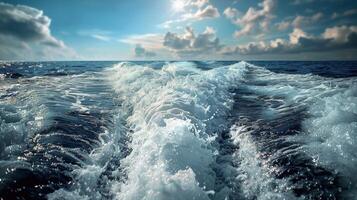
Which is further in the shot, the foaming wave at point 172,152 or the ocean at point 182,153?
the ocean at point 182,153

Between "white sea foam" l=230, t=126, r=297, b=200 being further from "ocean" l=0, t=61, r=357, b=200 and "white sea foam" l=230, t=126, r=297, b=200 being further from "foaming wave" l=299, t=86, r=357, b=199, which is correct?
"foaming wave" l=299, t=86, r=357, b=199

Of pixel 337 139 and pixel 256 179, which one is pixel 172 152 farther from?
pixel 337 139

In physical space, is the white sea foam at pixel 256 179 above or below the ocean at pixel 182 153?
below

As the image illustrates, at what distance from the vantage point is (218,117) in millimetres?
8570

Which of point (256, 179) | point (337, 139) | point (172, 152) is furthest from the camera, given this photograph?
point (337, 139)

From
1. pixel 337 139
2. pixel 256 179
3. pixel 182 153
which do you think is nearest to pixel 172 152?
pixel 182 153

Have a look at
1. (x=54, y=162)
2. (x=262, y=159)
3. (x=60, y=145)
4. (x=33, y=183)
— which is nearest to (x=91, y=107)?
(x=60, y=145)

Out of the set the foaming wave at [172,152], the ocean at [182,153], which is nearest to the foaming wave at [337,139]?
the ocean at [182,153]

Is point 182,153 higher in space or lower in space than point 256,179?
higher

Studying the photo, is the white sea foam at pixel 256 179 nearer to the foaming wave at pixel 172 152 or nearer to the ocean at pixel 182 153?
the ocean at pixel 182 153

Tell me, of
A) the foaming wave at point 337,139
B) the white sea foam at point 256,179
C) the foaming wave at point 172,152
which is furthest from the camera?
the foaming wave at point 337,139

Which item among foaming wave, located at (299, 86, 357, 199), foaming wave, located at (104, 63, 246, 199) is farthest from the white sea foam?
foaming wave, located at (299, 86, 357, 199)

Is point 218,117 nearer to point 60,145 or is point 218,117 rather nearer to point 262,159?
point 262,159

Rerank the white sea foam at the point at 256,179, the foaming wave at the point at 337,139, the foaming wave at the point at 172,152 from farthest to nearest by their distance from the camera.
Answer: the foaming wave at the point at 337,139, the white sea foam at the point at 256,179, the foaming wave at the point at 172,152
